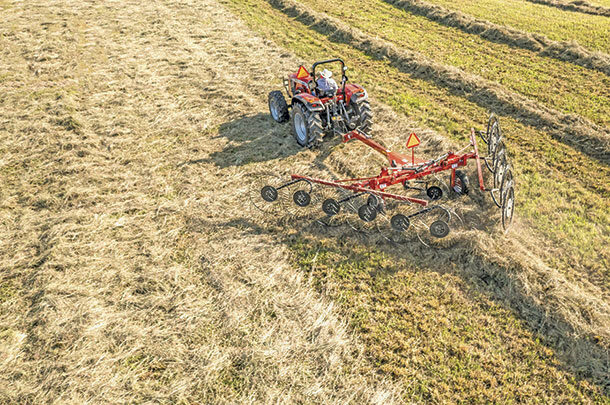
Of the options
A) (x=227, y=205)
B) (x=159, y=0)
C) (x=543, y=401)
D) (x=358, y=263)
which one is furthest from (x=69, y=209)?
(x=159, y=0)

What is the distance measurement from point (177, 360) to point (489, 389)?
412 cm

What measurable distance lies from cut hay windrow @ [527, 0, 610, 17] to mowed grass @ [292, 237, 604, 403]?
20.8m

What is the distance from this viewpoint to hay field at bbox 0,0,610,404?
198 inches

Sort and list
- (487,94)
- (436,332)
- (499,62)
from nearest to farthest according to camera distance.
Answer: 1. (436,332)
2. (487,94)
3. (499,62)

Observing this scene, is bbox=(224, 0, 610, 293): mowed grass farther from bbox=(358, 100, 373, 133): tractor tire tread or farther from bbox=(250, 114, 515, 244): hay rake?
bbox=(358, 100, 373, 133): tractor tire tread

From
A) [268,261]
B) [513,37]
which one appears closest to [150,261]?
[268,261]

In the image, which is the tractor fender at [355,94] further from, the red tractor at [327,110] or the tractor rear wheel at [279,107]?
the tractor rear wheel at [279,107]

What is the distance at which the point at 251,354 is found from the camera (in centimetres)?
522

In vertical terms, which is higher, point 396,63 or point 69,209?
point 396,63

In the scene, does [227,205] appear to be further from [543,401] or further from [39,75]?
[39,75]

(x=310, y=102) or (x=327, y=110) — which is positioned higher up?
(x=310, y=102)

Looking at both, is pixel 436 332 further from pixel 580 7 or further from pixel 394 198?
pixel 580 7

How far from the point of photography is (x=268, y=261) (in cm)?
662

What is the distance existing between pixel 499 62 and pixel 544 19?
23.4ft
